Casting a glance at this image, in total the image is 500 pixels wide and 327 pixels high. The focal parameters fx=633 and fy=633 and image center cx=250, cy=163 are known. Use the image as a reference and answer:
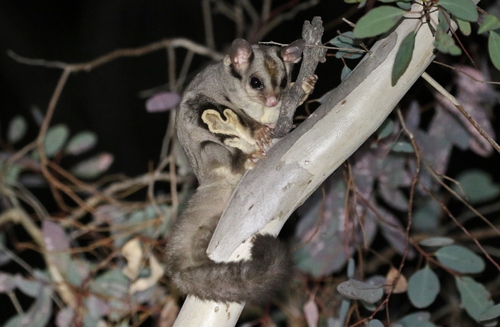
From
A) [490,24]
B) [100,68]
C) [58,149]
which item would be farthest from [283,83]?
[100,68]

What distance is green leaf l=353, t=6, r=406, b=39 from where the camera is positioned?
1646 mm

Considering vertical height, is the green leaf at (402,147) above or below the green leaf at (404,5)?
below

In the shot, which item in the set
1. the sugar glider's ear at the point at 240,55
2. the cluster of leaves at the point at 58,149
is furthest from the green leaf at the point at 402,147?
the cluster of leaves at the point at 58,149

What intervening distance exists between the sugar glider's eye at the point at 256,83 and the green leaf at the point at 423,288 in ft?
3.18

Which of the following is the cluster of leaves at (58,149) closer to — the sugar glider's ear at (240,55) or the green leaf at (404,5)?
the sugar glider's ear at (240,55)

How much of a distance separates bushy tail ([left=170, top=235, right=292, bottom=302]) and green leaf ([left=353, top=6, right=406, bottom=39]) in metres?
0.70

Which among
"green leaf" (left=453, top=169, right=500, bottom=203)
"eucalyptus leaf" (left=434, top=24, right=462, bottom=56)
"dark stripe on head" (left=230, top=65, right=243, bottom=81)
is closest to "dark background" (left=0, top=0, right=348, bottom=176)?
"green leaf" (left=453, top=169, right=500, bottom=203)

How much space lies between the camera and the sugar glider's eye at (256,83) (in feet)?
8.10

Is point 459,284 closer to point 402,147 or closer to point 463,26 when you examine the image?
point 402,147

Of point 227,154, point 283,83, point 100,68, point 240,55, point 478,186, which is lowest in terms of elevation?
point 478,186

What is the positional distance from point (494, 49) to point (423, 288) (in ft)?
3.61

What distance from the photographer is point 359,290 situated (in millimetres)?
2193

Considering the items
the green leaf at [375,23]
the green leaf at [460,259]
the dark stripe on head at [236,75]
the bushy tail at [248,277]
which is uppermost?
the green leaf at [375,23]

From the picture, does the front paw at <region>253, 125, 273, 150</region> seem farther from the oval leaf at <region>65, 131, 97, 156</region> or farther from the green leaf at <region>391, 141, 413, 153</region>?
the oval leaf at <region>65, 131, 97, 156</region>
